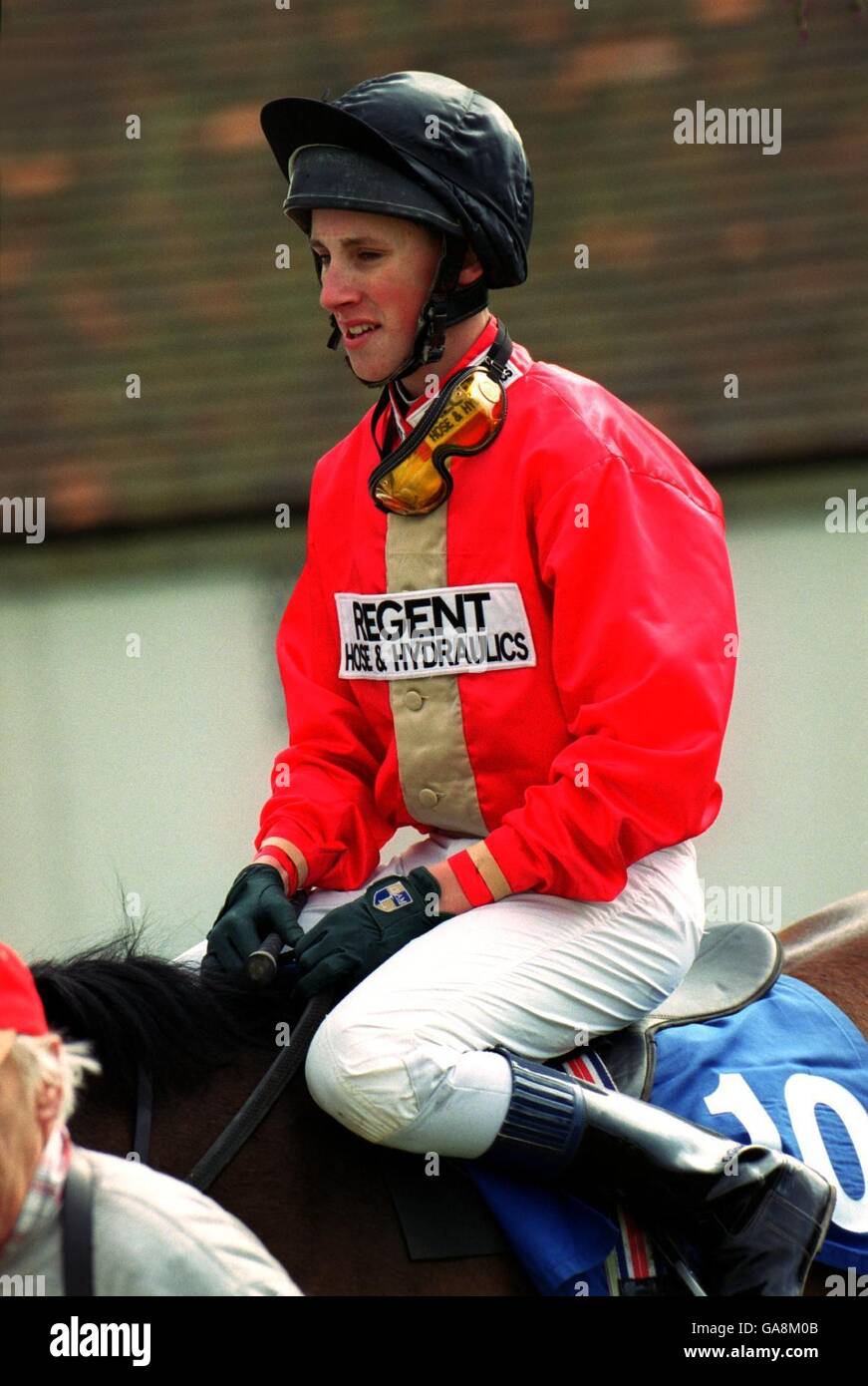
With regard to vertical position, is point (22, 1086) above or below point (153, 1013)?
above

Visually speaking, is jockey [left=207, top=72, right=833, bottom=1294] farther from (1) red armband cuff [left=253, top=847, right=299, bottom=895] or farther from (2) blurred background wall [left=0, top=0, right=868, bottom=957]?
(2) blurred background wall [left=0, top=0, right=868, bottom=957]

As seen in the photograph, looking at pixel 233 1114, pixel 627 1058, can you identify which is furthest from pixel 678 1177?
pixel 233 1114

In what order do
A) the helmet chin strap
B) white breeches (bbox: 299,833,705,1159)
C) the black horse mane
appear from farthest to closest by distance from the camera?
the helmet chin strap, the black horse mane, white breeches (bbox: 299,833,705,1159)

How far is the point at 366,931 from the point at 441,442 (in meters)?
0.68

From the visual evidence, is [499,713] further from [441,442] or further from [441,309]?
[441,309]

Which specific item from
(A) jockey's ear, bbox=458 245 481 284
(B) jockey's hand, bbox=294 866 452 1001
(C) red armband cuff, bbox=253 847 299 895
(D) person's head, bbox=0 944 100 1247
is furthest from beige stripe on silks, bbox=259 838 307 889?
(D) person's head, bbox=0 944 100 1247

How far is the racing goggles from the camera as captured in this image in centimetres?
258

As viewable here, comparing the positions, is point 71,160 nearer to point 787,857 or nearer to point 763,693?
point 763,693

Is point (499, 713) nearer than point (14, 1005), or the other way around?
point (14, 1005)

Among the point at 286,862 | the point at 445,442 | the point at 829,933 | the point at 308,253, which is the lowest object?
the point at 829,933

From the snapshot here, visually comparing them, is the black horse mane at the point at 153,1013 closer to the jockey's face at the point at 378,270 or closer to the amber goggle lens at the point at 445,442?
the amber goggle lens at the point at 445,442

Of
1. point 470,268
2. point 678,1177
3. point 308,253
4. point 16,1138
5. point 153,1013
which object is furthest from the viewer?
point 308,253

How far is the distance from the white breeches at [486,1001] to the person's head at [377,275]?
80 centimetres

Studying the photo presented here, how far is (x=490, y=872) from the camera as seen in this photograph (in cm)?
250
